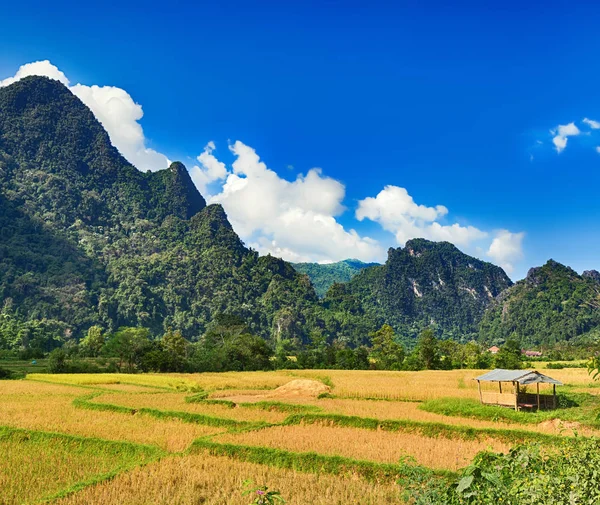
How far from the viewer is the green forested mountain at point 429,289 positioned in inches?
6368

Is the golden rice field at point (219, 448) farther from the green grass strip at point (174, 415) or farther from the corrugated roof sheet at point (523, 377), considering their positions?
the corrugated roof sheet at point (523, 377)

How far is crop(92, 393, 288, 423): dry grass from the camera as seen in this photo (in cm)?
1702

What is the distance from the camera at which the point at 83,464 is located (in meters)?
10.7

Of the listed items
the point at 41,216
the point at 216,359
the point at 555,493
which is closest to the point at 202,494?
the point at 555,493

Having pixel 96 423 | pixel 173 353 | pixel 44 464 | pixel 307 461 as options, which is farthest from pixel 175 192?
pixel 307 461

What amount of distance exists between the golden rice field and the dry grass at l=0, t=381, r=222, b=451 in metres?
0.03

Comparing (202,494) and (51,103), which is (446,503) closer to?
(202,494)

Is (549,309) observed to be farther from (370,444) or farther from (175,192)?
(370,444)

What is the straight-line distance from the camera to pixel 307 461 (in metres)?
10.4

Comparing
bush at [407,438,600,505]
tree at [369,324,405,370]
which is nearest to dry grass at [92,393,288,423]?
bush at [407,438,600,505]

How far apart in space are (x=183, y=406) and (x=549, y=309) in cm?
12175

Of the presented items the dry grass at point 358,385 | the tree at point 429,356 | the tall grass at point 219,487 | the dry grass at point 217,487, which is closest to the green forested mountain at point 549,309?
the tree at point 429,356

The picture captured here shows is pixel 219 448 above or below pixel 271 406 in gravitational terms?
above

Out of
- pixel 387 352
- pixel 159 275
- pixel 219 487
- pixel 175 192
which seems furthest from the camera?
pixel 175 192
